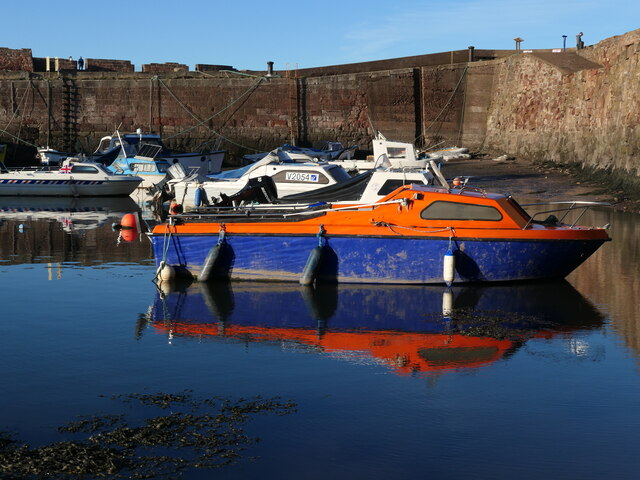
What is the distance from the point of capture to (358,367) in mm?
8898

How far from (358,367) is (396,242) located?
3.73 m

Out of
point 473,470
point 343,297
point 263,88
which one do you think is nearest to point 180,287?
point 343,297

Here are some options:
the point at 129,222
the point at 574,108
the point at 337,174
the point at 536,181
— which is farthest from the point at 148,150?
the point at 574,108

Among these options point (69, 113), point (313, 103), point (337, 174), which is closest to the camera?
point (337, 174)

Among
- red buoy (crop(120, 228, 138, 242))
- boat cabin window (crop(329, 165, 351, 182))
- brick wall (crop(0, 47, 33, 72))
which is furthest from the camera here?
brick wall (crop(0, 47, 33, 72))

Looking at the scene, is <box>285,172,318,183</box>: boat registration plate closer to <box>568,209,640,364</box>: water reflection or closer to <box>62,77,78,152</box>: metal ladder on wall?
<box>568,209,640,364</box>: water reflection

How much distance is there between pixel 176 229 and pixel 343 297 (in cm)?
267

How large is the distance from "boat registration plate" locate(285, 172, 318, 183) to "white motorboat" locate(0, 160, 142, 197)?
9.49 metres

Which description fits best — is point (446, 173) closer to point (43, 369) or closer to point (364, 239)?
point (364, 239)

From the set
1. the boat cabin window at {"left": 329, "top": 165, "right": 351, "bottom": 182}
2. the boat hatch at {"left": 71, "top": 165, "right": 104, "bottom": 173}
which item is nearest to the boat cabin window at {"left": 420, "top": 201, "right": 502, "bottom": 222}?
the boat cabin window at {"left": 329, "top": 165, "right": 351, "bottom": 182}

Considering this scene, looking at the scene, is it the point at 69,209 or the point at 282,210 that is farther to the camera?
the point at 69,209

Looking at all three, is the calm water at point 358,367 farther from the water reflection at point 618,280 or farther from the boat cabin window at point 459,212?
the boat cabin window at point 459,212

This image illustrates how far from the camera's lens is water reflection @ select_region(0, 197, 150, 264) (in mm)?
16391

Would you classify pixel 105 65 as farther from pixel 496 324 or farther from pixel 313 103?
pixel 496 324
